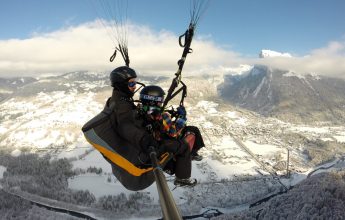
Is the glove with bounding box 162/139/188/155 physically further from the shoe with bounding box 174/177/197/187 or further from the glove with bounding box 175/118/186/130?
the shoe with bounding box 174/177/197/187

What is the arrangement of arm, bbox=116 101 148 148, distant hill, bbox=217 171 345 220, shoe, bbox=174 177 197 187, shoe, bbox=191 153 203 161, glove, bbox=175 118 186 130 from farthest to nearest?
distant hill, bbox=217 171 345 220, shoe, bbox=191 153 203 161, shoe, bbox=174 177 197 187, glove, bbox=175 118 186 130, arm, bbox=116 101 148 148

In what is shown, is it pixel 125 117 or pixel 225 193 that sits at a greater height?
pixel 125 117

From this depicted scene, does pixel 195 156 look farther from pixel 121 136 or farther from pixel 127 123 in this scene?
pixel 127 123

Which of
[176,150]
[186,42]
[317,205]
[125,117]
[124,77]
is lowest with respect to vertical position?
[317,205]

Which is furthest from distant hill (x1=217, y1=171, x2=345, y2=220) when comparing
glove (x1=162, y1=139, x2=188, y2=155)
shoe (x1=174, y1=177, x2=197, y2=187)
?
glove (x1=162, y1=139, x2=188, y2=155)

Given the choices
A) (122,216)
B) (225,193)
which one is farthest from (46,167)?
(225,193)

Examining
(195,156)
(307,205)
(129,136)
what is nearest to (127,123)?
(129,136)

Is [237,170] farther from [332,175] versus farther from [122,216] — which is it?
[122,216]
